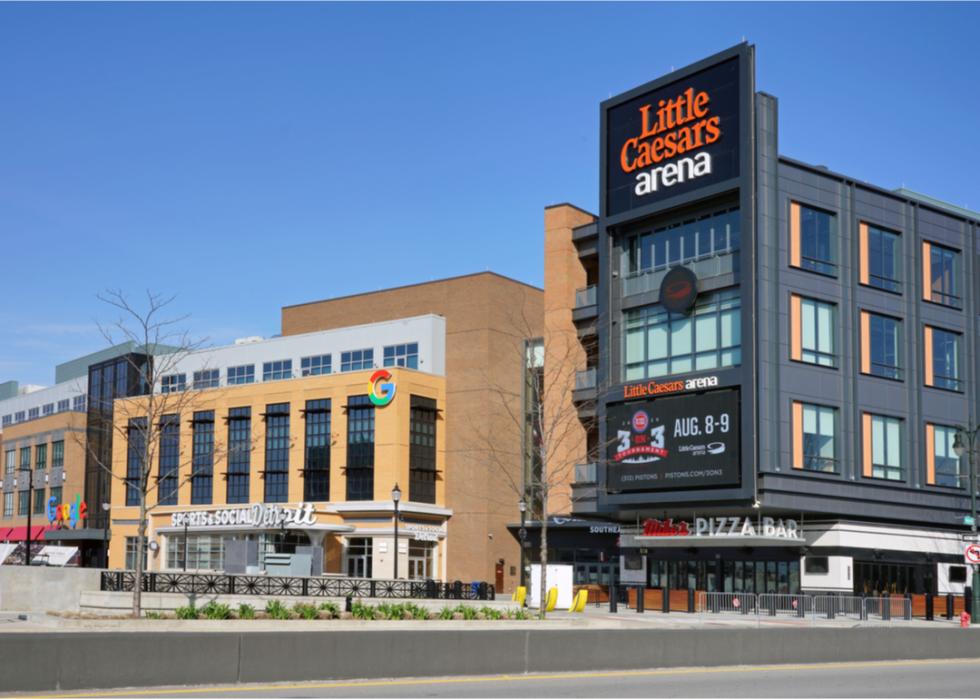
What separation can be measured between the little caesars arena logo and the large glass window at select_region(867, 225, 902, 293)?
874cm

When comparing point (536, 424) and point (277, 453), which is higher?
point (536, 424)

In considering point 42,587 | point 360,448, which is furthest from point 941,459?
point 42,587

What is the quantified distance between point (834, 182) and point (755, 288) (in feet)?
24.1

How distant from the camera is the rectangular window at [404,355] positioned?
80375 mm

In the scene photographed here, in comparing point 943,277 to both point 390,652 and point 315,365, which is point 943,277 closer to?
point 315,365

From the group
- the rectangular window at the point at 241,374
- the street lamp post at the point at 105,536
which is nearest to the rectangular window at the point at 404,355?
the rectangular window at the point at 241,374

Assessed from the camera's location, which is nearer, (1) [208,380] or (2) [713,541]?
(2) [713,541]

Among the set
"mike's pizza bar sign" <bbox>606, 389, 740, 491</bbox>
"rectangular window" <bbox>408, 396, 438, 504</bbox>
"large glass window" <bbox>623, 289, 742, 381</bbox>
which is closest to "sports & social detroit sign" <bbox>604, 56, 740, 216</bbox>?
"large glass window" <bbox>623, 289, 742, 381</bbox>

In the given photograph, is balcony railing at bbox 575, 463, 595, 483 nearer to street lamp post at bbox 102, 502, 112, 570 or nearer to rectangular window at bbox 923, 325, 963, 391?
rectangular window at bbox 923, 325, 963, 391

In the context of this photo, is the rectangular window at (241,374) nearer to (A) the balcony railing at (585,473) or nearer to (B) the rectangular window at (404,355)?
(B) the rectangular window at (404,355)

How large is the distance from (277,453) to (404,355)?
11103mm

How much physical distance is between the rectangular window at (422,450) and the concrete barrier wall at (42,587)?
3757cm

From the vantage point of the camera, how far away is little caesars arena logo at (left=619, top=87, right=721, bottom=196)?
54.3 meters

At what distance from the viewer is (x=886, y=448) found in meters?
55.5
